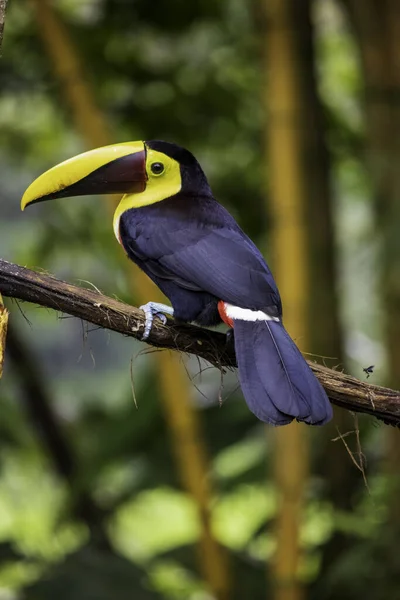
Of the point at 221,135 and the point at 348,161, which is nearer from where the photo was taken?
the point at 221,135

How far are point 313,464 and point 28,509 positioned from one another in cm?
217

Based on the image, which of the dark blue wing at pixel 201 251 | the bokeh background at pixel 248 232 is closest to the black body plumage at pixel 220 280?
the dark blue wing at pixel 201 251

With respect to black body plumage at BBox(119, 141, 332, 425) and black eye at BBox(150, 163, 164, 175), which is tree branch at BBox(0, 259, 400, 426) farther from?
black eye at BBox(150, 163, 164, 175)

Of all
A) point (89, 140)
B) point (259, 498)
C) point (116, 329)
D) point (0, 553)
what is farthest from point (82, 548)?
point (116, 329)

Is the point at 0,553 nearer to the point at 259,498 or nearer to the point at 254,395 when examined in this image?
the point at 259,498

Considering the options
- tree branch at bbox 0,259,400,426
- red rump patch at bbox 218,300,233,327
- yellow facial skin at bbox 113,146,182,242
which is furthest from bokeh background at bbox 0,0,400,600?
tree branch at bbox 0,259,400,426

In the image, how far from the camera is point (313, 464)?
10.2 ft

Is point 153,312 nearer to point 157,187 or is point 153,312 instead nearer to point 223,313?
point 223,313

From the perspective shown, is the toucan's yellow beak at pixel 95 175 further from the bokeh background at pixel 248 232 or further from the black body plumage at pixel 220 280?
the bokeh background at pixel 248 232

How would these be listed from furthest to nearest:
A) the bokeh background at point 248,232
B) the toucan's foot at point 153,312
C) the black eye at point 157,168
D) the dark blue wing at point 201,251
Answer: the bokeh background at point 248,232
the black eye at point 157,168
the dark blue wing at point 201,251
the toucan's foot at point 153,312

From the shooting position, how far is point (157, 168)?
1.85 metres

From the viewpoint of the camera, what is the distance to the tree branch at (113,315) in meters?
1.40

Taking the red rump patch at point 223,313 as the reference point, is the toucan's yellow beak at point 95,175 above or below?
above

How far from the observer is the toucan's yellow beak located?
1669 mm
